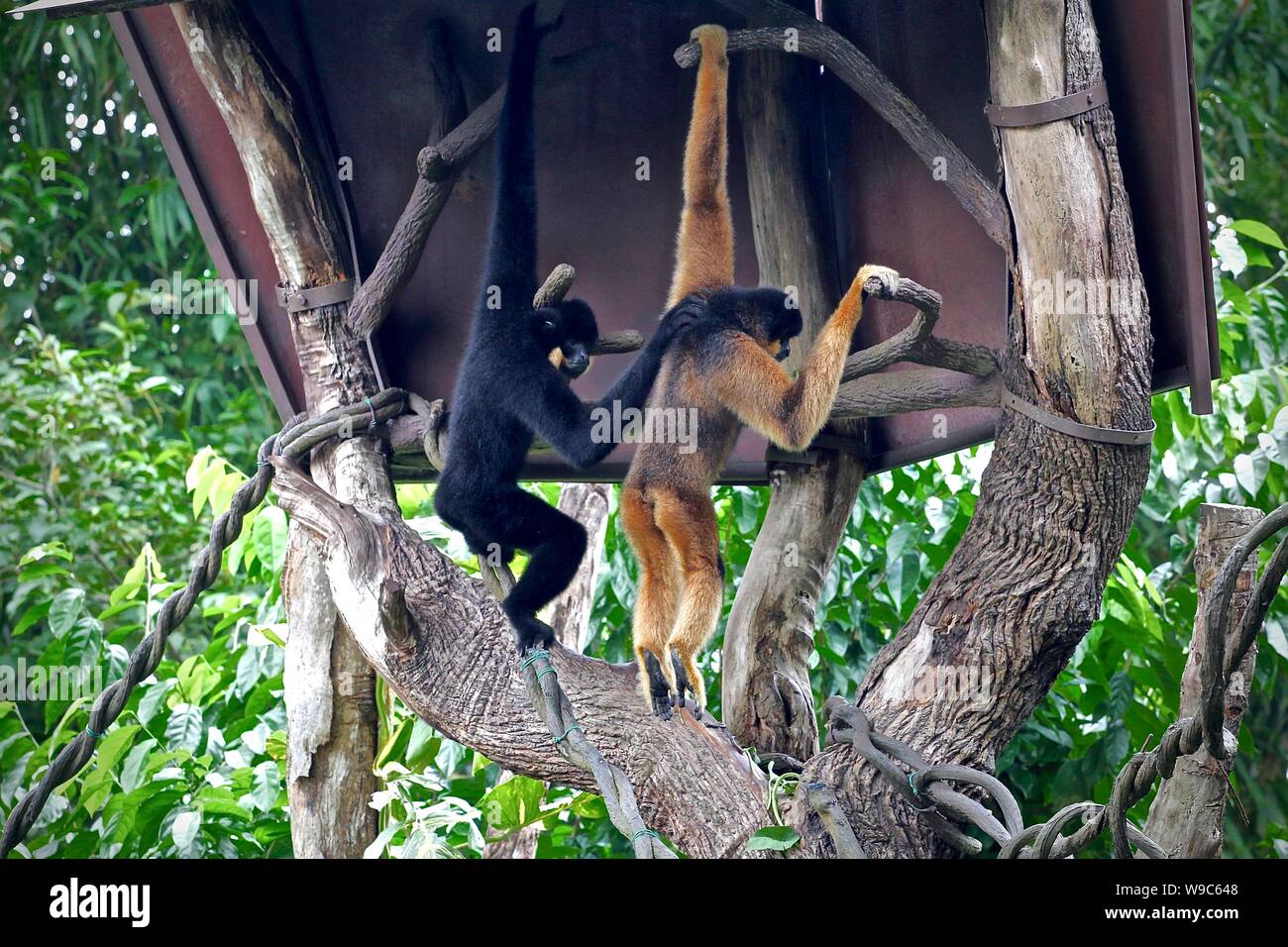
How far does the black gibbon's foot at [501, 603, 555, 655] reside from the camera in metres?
3.21

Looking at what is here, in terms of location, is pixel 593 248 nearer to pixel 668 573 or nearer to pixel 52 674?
pixel 668 573

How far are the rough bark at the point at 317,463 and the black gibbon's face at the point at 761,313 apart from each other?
129 cm

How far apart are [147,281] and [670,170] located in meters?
6.57

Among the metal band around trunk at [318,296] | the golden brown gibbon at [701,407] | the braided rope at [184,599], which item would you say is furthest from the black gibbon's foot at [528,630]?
the metal band around trunk at [318,296]

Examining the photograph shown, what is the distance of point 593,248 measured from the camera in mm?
4008

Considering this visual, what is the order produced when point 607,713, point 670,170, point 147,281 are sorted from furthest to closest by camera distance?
point 147,281 < point 670,170 < point 607,713

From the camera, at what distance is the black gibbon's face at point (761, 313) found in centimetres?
325

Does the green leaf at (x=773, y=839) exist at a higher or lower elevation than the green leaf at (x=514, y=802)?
higher

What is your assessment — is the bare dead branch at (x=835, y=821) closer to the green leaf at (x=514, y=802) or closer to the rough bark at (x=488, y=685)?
the rough bark at (x=488, y=685)

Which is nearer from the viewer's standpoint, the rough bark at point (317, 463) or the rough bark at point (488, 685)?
the rough bark at point (488, 685)

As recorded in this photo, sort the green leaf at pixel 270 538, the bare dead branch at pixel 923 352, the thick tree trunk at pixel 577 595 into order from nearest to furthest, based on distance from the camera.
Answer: the bare dead branch at pixel 923 352
the thick tree trunk at pixel 577 595
the green leaf at pixel 270 538

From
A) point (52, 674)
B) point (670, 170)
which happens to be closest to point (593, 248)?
point (670, 170)

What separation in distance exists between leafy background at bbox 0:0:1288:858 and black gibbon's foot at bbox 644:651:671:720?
29.6 inches

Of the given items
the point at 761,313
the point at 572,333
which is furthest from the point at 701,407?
the point at 572,333
